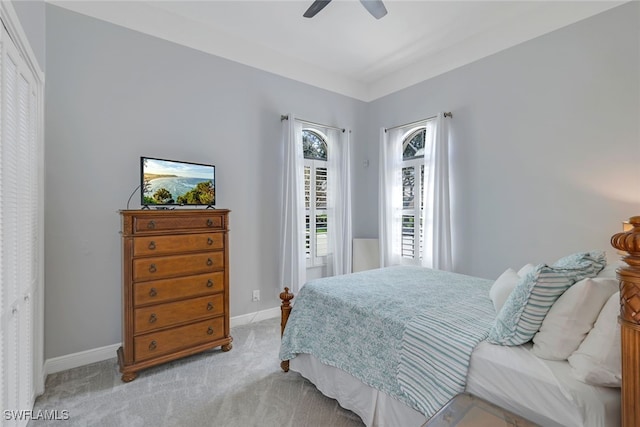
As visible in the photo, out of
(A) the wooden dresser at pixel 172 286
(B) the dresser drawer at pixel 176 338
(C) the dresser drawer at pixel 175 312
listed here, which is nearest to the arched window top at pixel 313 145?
(A) the wooden dresser at pixel 172 286

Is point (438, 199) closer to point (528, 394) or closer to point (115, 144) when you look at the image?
point (528, 394)

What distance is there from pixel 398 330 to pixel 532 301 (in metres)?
0.65

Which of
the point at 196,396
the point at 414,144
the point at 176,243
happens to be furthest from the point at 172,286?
the point at 414,144

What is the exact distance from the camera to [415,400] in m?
1.47

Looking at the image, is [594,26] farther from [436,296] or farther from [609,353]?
[609,353]

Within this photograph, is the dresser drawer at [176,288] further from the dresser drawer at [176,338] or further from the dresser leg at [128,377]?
the dresser leg at [128,377]

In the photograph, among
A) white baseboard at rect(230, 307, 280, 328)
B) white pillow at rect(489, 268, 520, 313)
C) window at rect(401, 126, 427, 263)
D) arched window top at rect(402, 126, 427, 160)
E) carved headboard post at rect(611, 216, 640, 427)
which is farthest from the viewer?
arched window top at rect(402, 126, 427, 160)

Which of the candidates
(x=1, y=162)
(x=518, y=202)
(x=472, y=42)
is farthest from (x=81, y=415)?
(x=472, y=42)

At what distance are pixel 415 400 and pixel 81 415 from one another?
2.09 meters

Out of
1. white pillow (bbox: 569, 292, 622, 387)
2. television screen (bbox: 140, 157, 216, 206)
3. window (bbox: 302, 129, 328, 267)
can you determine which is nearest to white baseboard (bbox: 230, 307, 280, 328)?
window (bbox: 302, 129, 328, 267)

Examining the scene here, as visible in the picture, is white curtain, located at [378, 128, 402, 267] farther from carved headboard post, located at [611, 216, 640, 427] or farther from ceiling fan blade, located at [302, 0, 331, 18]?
carved headboard post, located at [611, 216, 640, 427]

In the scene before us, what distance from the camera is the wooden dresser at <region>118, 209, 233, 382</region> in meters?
2.32

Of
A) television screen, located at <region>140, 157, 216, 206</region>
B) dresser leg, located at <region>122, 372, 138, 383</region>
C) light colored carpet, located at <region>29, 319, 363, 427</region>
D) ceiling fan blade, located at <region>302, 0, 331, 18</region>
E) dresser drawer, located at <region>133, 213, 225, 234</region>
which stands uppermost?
ceiling fan blade, located at <region>302, 0, 331, 18</region>

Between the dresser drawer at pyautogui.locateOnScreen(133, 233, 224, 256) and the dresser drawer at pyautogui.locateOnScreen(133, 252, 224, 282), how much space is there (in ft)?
0.18
